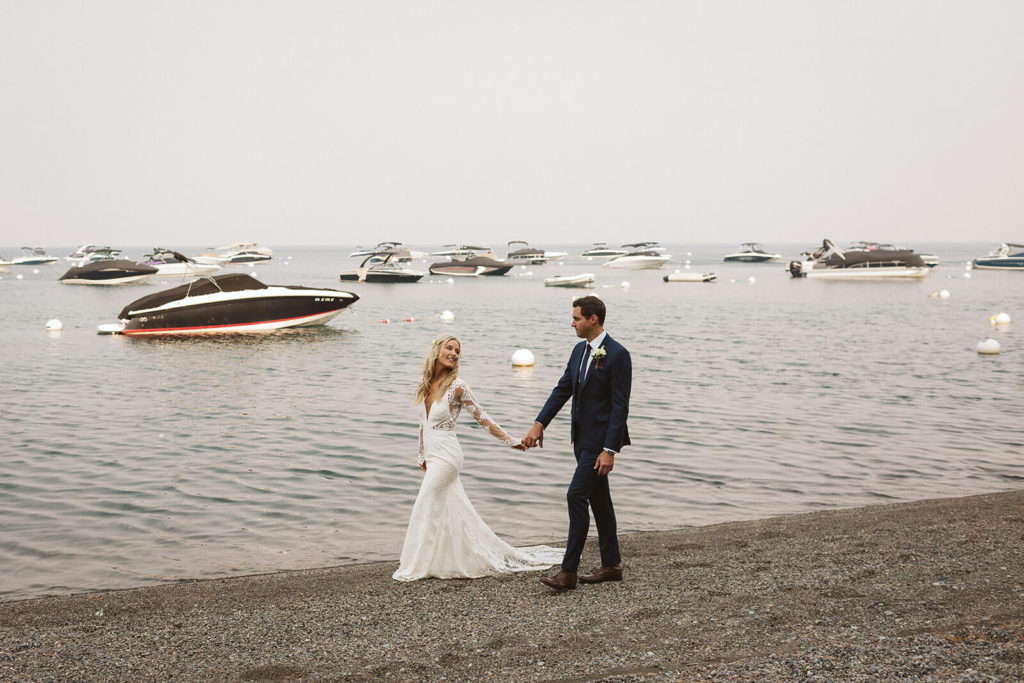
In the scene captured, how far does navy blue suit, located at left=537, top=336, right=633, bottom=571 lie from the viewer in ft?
22.5

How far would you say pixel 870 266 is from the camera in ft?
273

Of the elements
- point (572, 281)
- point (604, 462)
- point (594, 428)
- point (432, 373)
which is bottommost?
point (572, 281)

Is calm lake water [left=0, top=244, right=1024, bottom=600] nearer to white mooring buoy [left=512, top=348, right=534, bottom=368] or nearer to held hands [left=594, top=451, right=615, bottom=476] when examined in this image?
white mooring buoy [left=512, top=348, right=534, bottom=368]

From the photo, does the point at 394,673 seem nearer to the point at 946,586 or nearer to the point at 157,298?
the point at 946,586

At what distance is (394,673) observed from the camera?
5.38 metres

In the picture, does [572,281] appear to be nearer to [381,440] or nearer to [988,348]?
[988,348]

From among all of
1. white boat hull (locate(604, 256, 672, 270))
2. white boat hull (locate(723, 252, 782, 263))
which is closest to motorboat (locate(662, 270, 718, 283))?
white boat hull (locate(604, 256, 672, 270))

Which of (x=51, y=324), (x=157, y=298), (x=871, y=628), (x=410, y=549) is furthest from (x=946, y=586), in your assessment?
(x=51, y=324)

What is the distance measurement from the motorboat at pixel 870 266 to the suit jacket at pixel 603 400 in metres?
82.5

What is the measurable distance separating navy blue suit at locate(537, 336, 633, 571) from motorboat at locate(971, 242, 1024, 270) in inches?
4307

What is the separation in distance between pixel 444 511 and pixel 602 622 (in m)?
1.83

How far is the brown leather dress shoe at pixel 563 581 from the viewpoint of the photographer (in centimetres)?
697

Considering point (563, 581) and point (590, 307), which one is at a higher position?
point (590, 307)

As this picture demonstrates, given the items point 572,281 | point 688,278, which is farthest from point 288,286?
point 688,278
